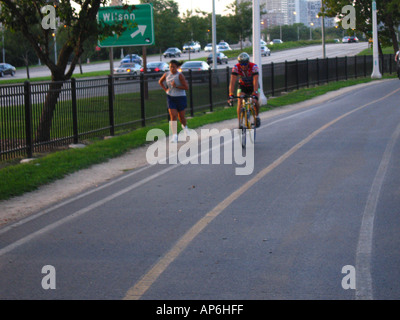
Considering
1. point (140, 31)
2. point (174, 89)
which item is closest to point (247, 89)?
point (174, 89)

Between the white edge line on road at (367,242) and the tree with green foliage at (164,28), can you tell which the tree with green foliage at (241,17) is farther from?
the white edge line on road at (367,242)

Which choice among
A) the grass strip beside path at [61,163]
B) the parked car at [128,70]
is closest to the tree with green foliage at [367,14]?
the parked car at [128,70]

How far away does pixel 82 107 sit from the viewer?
1603 centimetres

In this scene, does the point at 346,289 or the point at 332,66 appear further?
the point at 332,66

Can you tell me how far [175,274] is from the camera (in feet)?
20.1

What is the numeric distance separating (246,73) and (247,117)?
3.41 feet

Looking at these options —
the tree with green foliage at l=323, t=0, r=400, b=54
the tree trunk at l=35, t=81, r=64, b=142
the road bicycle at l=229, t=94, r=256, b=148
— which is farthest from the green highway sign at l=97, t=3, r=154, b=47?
the tree with green foliage at l=323, t=0, r=400, b=54

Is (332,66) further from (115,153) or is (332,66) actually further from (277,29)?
(277,29)

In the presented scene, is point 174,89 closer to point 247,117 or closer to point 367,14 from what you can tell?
point 247,117

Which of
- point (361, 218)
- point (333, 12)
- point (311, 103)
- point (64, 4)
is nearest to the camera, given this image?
point (361, 218)

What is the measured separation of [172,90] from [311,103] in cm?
1176

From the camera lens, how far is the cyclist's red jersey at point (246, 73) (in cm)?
1455

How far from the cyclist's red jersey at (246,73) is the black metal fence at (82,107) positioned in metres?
3.87
